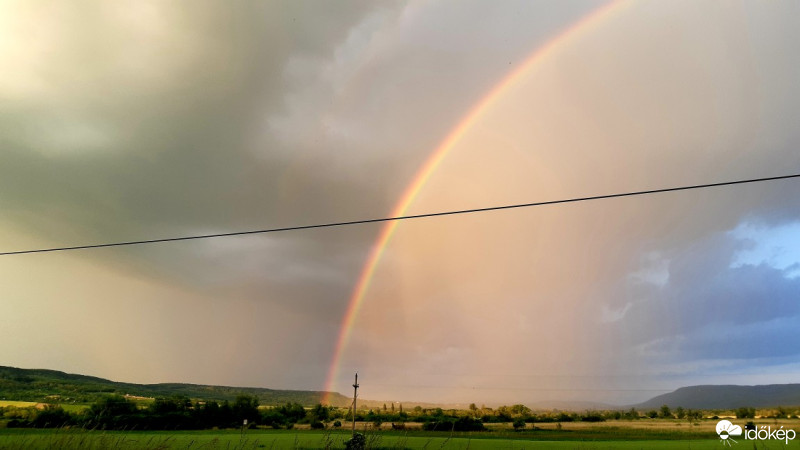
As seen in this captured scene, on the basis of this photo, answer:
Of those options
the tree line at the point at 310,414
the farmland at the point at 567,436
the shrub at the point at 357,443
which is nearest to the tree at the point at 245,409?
the tree line at the point at 310,414

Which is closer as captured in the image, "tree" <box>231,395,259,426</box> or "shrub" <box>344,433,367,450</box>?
"shrub" <box>344,433,367,450</box>

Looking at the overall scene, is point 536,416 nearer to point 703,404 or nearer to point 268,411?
point 703,404

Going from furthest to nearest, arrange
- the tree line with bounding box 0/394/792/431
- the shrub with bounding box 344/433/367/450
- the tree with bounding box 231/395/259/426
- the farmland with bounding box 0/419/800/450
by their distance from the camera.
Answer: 1. the tree with bounding box 231/395/259/426
2. the tree line with bounding box 0/394/792/431
3. the farmland with bounding box 0/419/800/450
4. the shrub with bounding box 344/433/367/450

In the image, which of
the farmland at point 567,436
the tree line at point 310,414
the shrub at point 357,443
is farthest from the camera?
the tree line at point 310,414

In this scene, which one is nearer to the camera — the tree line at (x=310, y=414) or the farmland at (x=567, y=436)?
the farmland at (x=567, y=436)

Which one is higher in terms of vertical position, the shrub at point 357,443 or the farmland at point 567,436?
the shrub at point 357,443

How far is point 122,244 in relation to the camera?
1880cm

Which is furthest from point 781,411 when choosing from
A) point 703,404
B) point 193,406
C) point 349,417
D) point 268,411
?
point 193,406

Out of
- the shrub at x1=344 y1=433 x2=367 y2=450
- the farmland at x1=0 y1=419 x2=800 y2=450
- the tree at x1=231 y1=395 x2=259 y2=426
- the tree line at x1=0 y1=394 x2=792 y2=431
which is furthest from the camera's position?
the tree at x1=231 y1=395 x2=259 y2=426

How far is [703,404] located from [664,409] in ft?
24.9

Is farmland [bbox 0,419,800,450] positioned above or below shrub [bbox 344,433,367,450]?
below

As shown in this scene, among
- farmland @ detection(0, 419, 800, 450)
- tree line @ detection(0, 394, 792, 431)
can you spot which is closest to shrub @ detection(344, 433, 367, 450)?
farmland @ detection(0, 419, 800, 450)

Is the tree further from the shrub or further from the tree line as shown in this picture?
the shrub

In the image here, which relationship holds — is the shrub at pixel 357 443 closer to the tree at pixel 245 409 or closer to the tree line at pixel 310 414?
the tree line at pixel 310 414
